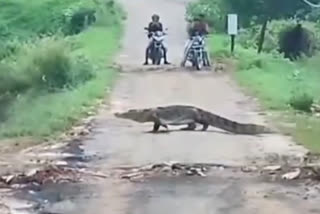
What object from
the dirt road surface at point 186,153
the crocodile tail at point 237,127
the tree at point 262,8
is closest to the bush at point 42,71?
the dirt road surface at point 186,153

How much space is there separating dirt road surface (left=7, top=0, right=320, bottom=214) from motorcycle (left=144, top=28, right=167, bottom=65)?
8.87 ft

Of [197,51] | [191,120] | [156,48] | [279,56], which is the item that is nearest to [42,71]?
[197,51]

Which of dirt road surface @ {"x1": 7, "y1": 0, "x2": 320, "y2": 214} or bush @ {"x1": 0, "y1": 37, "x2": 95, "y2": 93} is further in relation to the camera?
bush @ {"x1": 0, "y1": 37, "x2": 95, "y2": 93}

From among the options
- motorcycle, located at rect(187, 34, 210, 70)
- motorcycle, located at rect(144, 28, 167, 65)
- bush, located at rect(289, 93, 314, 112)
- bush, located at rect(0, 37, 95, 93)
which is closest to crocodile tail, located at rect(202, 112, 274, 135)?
bush, located at rect(289, 93, 314, 112)

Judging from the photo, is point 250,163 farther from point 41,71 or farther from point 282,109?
point 41,71

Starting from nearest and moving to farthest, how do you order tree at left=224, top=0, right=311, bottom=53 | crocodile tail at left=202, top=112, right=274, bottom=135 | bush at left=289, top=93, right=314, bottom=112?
crocodile tail at left=202, top=112, right=274, bottom=135 < bush at left=289, top=93, right=314, bottom=112 < tree at left=224, top=0, right=311, bottom=53

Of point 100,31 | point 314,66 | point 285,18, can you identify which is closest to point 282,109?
point 314,66

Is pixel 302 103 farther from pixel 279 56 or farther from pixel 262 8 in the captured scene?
pixel 262 8

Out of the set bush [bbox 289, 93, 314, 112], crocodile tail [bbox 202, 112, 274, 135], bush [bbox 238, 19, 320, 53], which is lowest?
bush [bbox 238, 19, 320, 53]

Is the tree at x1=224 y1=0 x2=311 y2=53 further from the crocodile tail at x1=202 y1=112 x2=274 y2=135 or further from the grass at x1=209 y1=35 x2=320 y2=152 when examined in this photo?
the crocodile tail at x1=202 y1=112 x2=274 y2=135

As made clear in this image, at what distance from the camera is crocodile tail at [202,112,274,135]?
594 inches

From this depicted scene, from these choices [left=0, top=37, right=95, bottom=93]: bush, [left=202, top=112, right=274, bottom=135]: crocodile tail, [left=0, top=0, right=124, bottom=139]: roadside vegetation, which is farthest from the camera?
[left=0, top=37, right=95, bottom=93]: bush

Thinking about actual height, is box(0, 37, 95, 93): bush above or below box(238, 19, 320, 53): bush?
above

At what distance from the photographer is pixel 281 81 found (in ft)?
75.3
